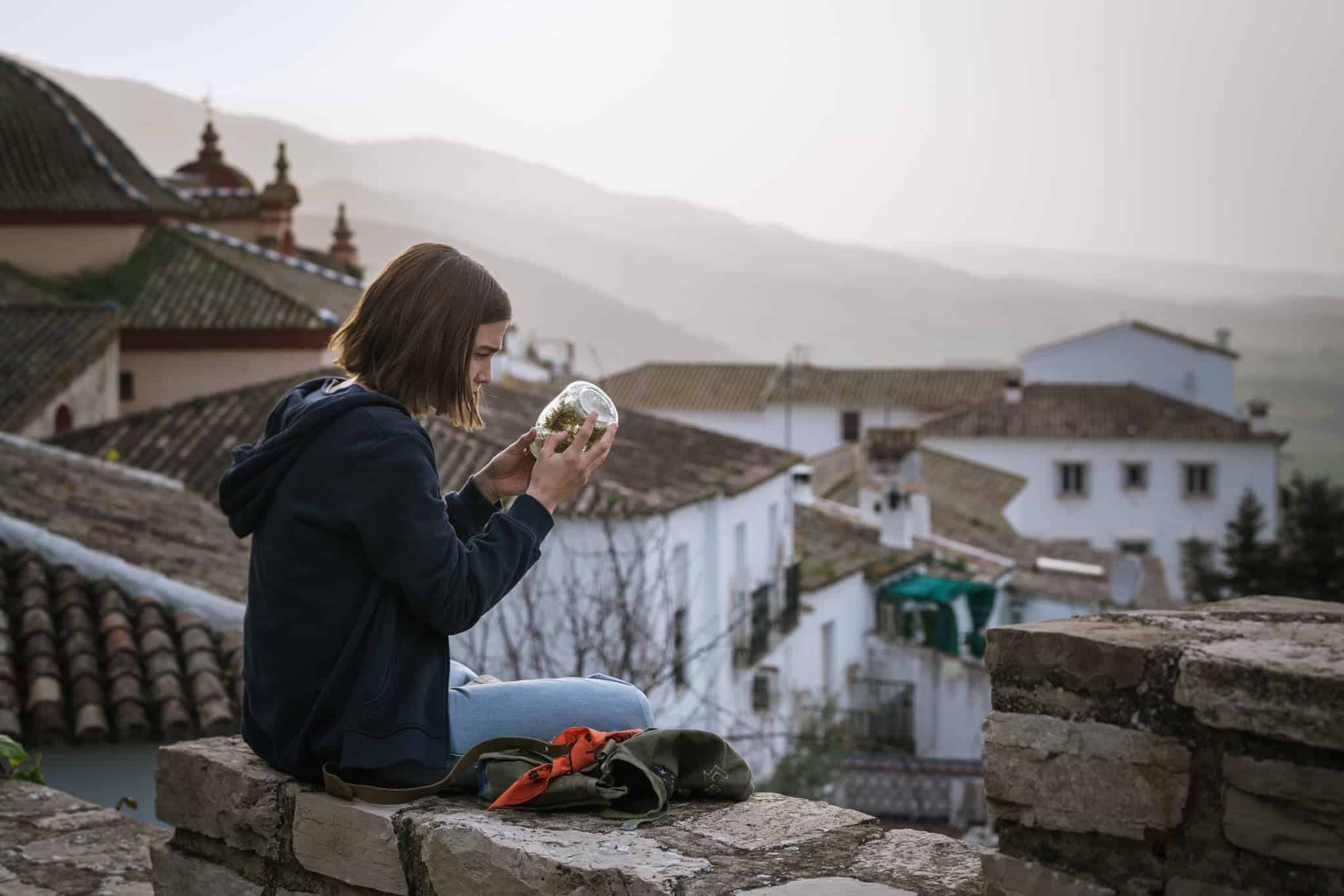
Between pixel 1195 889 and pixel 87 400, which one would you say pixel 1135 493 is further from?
pixel 1195 889

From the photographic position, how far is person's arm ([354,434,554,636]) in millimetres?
2342

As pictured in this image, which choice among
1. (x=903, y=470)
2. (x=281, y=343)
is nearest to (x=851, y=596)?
(x=903, y=470)

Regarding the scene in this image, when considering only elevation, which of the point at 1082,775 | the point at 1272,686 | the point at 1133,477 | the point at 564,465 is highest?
the point at 564,465

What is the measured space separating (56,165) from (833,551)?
50.2ft

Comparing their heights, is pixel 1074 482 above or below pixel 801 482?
below

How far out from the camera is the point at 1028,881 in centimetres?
197

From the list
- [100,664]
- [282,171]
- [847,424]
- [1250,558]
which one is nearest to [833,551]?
[100,664]

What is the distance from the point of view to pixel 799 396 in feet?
158

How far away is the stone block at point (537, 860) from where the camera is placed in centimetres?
216

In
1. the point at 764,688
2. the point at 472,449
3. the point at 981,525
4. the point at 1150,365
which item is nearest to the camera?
the point at 472,449

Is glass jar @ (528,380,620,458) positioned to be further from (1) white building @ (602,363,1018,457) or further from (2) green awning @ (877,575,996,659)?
(1) white building @ (602,363,1018,457)

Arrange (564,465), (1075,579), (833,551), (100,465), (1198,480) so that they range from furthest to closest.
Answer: (1198,480)
(1075,579)
(833,551)
(100,465)
(564,465)

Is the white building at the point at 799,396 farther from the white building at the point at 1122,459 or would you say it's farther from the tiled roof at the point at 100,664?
the tiled roof at the point at 100,664

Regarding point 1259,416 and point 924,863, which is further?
point 1259,416
